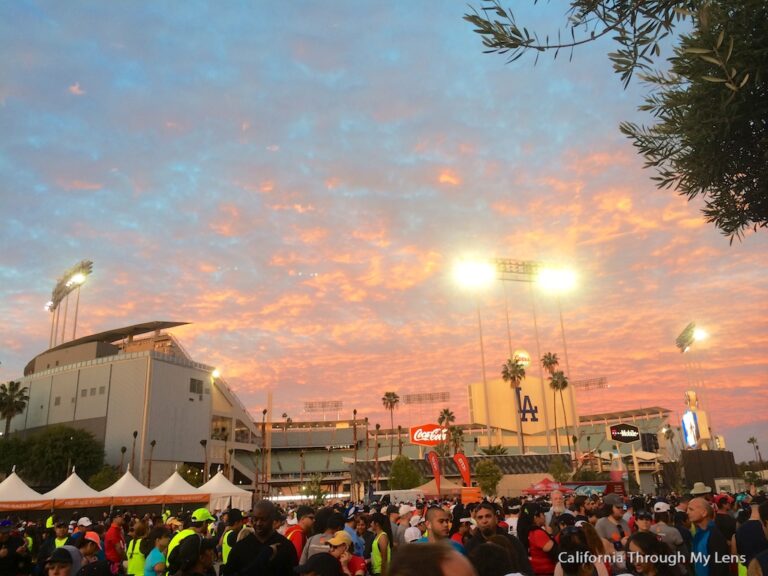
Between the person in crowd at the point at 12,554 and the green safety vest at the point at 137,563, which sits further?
the green safety vest at the point at 137,563

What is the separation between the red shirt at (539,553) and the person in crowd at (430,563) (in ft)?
18.9

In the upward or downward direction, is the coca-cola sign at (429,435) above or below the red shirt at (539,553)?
above

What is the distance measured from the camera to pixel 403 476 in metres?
66.5

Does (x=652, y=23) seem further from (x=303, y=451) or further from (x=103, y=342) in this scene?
(x=303, y=451)

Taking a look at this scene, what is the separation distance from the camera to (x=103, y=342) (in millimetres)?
86750

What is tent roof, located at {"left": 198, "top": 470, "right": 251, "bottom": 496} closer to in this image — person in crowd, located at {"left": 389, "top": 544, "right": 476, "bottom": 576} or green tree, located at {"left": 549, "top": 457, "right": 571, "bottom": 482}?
person in crowd, located at {"left": 389, "top": 544, "right": 476, "bottom": 576}

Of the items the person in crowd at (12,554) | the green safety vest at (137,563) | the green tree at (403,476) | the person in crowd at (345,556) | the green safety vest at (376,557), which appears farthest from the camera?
the green tree at (403,476)

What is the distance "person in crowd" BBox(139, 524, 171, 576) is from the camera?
7.79 meters

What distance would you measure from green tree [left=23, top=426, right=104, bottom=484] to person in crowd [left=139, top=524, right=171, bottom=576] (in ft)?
222

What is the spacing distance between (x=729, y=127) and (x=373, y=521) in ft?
28.4

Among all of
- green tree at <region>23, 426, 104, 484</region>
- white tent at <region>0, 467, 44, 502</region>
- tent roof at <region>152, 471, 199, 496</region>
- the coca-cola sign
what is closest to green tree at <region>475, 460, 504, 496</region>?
the coca-cola sign

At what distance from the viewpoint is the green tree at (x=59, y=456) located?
6569 centimetres

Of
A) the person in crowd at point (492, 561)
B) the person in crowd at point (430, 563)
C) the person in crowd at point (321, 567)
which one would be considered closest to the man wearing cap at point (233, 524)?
the person in crowd at point (321, 567)

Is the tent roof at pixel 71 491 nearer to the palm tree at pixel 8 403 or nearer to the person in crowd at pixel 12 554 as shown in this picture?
the person in crowd at pixel 12 554
